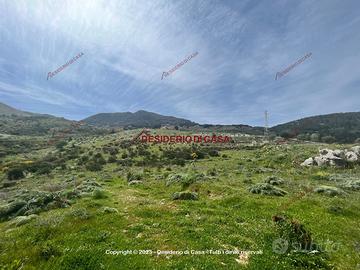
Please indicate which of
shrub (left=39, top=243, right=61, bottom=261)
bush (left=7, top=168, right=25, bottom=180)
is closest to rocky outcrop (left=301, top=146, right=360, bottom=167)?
shrub (left=39, top=243, right=61, bottom=261)

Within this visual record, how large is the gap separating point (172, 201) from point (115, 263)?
35.6ft

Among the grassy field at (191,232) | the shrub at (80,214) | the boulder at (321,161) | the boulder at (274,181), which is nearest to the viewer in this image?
the grassy field at (191,232)

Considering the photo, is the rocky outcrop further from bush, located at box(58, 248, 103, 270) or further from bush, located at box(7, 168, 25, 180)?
bush, located at box(7, 168, 25, 180)

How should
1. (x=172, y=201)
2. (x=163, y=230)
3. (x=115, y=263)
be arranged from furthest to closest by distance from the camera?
(x=172, y=201), (x=163, y=230), (x=115, y=263)

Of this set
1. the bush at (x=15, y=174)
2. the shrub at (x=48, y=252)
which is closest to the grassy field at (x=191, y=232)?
the shrub at (x=48, y=252)

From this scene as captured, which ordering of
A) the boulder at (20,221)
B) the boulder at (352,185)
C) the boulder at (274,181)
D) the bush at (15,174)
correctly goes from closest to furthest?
the boulder at (20,221) → the boulder at (352,185) → the boulder at (274,181) → the bush at (15,174)

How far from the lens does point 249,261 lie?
1141 centimetres

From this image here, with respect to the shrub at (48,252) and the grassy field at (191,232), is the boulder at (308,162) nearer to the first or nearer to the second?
the grassy field at (191,232)

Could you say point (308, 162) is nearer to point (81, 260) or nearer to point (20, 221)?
point (20, 221)

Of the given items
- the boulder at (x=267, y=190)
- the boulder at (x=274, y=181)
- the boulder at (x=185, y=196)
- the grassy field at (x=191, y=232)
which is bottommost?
the grassy field at (x=191, y=232)

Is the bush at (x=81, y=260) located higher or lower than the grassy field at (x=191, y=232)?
lower

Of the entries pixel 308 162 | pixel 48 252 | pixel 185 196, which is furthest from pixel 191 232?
pixel 308 162

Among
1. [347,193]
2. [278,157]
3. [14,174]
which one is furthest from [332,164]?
[14,174]

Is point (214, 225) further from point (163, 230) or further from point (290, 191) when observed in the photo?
point (290, 191)
